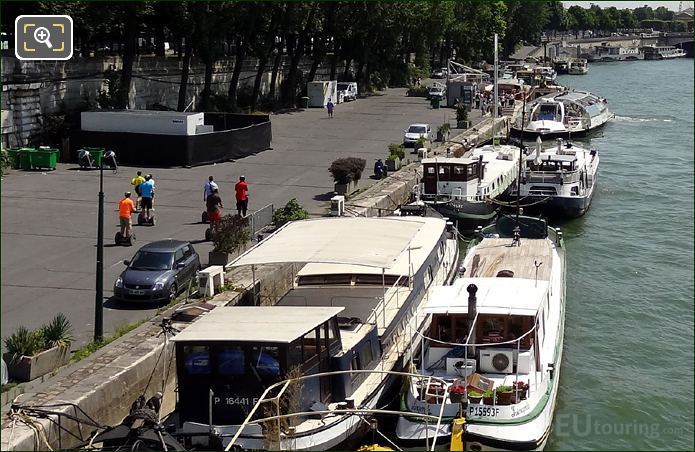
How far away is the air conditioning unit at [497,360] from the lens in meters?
19.1

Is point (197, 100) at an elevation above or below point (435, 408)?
above

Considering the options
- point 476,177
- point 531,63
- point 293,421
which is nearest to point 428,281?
point 293,421

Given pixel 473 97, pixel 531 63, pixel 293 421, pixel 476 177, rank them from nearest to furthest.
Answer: pixel 293 421, pixel 476 177, pixel 473 97, pixel 531 63

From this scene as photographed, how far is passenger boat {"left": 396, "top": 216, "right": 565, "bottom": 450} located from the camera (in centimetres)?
1778

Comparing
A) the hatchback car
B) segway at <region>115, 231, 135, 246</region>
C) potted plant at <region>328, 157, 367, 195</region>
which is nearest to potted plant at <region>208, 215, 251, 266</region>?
the hatchback car

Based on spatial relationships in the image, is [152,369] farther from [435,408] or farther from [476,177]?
[476,177]

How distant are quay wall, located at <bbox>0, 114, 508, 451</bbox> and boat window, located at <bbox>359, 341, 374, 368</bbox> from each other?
3.54 meters

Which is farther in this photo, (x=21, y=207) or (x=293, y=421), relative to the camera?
(x=21, y=207)

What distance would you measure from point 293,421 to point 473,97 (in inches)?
2471

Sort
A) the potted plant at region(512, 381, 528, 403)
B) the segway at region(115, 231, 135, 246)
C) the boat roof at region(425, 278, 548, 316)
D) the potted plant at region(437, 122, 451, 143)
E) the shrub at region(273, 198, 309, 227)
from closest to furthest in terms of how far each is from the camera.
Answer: the potted plant at region(512, 381, 528, 403) < the boat roof at region(425, 278, 548, 316) < the segway at region(115, 231, 135, 246) < the shrub at region(273, 198, 309, 227) < the potted plant at region(437, 122, 451, 143)

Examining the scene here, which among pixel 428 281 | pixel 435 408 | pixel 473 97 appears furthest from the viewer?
pixel 473 97

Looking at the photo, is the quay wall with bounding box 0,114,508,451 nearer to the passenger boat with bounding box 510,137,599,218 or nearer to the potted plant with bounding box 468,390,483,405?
the potted plant with bounding box 468,390,483,405

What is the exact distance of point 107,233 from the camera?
3048 cm

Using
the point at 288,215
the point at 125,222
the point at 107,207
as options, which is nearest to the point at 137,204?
the point at 107,207
